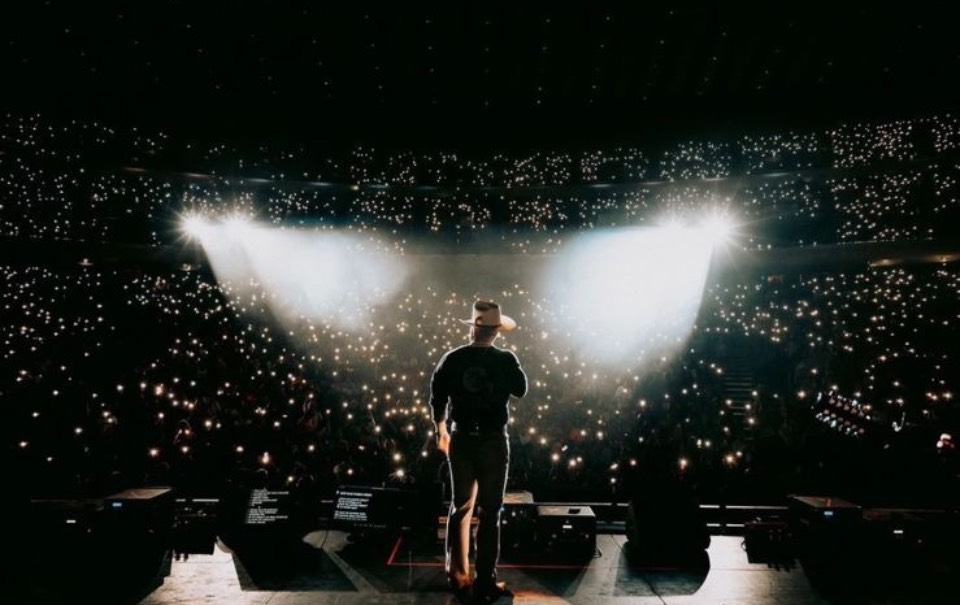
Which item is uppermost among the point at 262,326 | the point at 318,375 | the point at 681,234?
the point at 681,234

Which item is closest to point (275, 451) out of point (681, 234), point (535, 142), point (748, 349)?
point (535, 142)

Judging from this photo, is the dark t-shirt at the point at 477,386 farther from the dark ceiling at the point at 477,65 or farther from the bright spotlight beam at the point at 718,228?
the bright spotlight beam at the point at 718,228

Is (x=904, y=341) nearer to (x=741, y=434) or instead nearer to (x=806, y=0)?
(x=741, y=434)

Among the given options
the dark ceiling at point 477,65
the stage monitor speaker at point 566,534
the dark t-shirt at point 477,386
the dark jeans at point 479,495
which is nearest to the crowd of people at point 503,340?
the stage monitor speaker at point 566,534

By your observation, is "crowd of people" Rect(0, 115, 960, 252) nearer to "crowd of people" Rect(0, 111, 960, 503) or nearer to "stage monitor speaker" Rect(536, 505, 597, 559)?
"crowd of people" Rect(0, 111, 960, 503)

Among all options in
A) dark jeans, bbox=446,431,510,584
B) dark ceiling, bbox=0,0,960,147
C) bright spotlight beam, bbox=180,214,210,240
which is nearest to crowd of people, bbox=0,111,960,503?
bright spotlight beam, bbox=180,214,210,240
